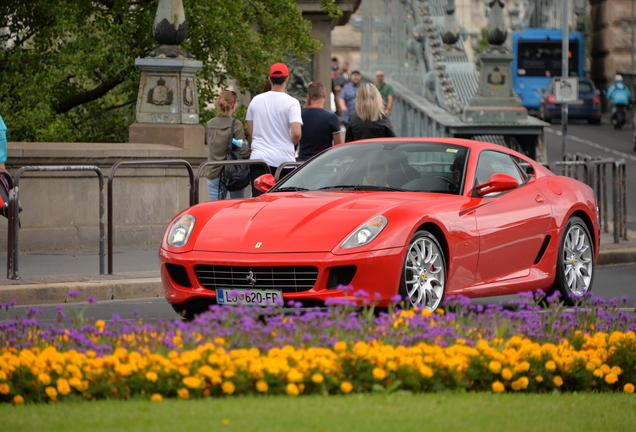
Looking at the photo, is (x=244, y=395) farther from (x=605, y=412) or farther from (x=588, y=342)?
(x=588, y=342)

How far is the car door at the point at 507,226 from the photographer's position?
9062 millimetres

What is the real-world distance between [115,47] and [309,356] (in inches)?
600

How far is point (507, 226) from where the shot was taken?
9273 mm

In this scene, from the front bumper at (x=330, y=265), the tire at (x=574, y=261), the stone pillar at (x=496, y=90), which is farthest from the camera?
the stone pillar at (x=496, y=90)

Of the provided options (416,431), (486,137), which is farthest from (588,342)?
(486,137)

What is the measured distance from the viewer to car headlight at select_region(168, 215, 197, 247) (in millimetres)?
8617

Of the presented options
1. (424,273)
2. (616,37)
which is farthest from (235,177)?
(616,37)

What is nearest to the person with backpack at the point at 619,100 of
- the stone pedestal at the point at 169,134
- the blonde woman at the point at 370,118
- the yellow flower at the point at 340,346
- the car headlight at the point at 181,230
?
the stone pedestal at the point at 169,134

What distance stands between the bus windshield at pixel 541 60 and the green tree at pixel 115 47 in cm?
4112

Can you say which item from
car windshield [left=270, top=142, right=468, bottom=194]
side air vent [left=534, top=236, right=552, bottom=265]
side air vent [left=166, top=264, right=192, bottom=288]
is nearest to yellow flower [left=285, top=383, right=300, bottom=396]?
side air vent [left=166, top=264, right=192, bottom=288]

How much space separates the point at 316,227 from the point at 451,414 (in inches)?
123

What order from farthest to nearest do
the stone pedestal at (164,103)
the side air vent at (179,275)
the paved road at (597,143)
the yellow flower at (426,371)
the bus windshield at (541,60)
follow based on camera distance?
the bus windshield at (541,60) → the paved road at (597,143) → the stone pedestal at (164,103) → the side air vent at (179,275) → the yellow flower at (426,371)

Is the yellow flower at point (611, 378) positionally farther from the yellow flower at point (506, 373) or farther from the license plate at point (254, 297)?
the license plate at point (254, 297)

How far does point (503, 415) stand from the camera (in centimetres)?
529
